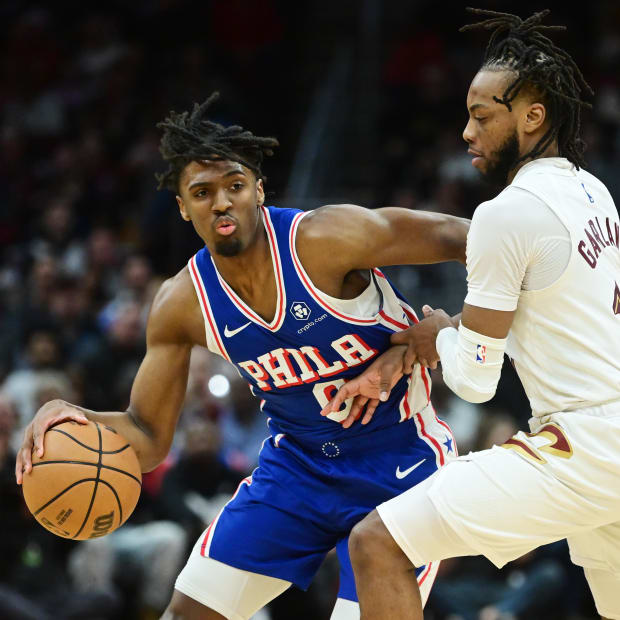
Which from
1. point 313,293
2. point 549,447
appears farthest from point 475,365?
point 313,293

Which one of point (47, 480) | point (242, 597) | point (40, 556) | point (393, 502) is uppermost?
point (393, 502)

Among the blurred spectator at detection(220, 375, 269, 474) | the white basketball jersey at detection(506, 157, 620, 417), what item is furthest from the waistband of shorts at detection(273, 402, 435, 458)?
the blurred spectator at detection(220, 375, 269, 474)

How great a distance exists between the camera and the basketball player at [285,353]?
4359mm

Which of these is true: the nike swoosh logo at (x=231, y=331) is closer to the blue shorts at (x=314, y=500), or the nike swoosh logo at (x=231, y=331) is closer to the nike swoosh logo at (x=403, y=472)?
the blue shorts at (x=314, y=500)

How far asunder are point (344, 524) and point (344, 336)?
77 centimetres

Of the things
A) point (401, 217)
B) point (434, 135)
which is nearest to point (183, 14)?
point (434, 135)

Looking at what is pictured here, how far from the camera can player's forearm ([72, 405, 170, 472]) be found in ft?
14.9

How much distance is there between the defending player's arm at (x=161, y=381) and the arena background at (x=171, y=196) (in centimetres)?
237

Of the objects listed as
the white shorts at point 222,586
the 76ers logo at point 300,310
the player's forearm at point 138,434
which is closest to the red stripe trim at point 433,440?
the white shorts at point 222,586

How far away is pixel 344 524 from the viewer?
443 centimetres

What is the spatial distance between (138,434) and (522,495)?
1779 millimetres

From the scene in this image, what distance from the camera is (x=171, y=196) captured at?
10852 mm

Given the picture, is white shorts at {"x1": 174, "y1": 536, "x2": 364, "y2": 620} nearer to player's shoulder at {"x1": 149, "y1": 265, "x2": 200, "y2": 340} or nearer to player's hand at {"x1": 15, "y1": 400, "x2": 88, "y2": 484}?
player's hand at {"x1": 15, "y1": 400, "x2": 88, "y2": 484}

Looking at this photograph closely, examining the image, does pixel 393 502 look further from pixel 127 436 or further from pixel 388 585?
pixel 127 436
